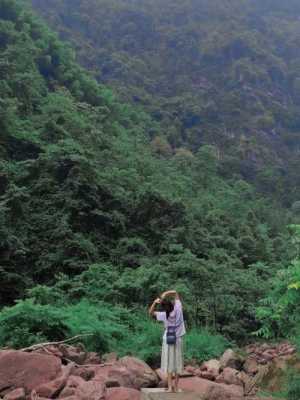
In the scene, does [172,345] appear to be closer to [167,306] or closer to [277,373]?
[167,306]

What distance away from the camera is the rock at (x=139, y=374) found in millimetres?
8398

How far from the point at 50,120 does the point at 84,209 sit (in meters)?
6.87

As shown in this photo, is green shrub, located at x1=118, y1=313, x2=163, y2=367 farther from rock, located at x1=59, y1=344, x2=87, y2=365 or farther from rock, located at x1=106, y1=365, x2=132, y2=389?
rock, located at x1=106, y1=365, x2=132, y2=389

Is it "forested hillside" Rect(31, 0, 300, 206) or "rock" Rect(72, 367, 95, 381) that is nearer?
"rock" Rect(72, 367, 95, 381)

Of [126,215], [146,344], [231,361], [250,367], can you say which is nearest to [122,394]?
[146,344]

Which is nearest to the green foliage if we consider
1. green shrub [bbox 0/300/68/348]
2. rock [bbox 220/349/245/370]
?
rock [bbox 220/349/245/370]

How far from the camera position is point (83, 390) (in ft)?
22.9

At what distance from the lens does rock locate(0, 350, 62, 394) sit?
7281 mm

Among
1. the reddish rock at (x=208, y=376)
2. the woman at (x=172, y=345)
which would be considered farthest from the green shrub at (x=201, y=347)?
the woman at (x=172, y=345)

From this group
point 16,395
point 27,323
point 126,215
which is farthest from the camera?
point 126,215

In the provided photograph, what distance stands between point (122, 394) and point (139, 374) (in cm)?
178

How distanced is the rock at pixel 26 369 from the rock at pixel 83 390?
371 mm

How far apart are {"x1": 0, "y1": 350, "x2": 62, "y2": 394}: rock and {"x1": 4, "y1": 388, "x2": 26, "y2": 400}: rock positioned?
0.26 m

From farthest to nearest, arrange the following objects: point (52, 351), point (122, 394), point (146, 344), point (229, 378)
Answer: point (146, 344) → point (229, 378) → point (52, 351) → point (122, 394)
